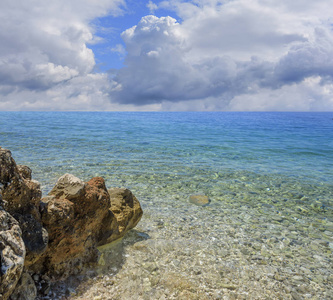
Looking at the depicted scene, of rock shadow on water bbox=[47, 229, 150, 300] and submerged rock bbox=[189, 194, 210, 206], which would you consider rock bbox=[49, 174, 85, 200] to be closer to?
rock shadow on water bbox=[47, 229, 150, 300]

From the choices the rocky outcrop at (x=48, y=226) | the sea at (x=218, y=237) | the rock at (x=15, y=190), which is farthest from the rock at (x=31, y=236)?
the sea at (x=218, y=237)

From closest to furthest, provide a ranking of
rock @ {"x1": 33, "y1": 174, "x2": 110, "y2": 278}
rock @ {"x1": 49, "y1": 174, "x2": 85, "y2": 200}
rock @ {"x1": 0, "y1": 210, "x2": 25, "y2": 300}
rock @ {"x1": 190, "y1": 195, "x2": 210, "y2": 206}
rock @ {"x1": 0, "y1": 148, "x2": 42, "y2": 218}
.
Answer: rock @ {"x1": 0, "y1": 210, "x2": 25, "y2": 300} → rock @ {"x1": 0, "y1": 148, "x2": 42, "y2": 218} → rock @ {"x1": 33, "y1": 174, "x2": 110, "y2": 278} → rock @ {"x1": 49, "y1": 174, "x2": 85, "y2": 200} → rock @ {"x1": 190, "y1": 195, "x2": 210, "y2": 206}

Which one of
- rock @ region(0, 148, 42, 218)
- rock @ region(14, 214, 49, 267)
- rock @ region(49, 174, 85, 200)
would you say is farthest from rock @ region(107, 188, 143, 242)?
rock @ region(0, 148, 42, 218)

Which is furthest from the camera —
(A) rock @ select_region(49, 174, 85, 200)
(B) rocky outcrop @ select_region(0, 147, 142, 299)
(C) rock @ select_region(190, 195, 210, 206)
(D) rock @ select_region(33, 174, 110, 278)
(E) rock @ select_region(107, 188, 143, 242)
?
(C) rock @ select_region(190, 195, 210, 206)

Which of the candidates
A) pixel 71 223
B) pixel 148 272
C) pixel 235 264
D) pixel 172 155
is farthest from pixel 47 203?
pixel 172 155

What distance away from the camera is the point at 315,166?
1706 centimetres

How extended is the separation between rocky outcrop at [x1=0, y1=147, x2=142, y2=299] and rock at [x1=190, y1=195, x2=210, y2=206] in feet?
11.7

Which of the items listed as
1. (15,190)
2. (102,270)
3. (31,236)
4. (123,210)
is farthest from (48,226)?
(123,210)

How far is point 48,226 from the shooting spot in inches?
162

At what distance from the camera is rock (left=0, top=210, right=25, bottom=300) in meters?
2.40

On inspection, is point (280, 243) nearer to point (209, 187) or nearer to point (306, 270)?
point (306, 270)

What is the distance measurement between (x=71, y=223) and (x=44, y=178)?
770 centimetres

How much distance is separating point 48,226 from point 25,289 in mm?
934

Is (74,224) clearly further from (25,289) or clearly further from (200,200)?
(200,200)
